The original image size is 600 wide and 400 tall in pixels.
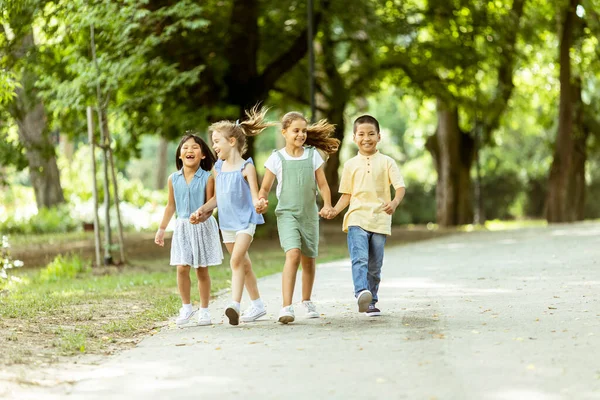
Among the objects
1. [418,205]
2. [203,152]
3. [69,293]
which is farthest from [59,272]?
[418,205]

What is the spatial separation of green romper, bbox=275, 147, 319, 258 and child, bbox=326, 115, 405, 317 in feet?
1.01

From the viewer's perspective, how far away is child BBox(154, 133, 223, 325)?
28.6ft

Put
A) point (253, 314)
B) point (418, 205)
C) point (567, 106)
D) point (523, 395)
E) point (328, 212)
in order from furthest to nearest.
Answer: point (418, 205) < point (567, 106) < point (253, 314) < point (328, 212) < point (523, 395)

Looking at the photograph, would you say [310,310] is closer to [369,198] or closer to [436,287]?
[369,198]

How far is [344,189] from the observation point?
883 centimetres

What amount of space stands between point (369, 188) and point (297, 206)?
0.67m

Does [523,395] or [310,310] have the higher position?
[310,310]

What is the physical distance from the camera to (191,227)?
8.78m

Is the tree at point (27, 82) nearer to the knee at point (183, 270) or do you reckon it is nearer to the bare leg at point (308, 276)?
the knee at point (183, 270)

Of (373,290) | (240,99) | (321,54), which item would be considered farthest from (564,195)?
(373,290)

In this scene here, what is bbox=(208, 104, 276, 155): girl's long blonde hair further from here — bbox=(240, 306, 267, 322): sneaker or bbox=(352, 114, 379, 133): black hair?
bbox=(240, 306, 267, 322): sneaker

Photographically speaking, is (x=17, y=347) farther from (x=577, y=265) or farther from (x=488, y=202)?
(x=488, y=202)

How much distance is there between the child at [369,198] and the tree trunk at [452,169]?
2248 cm

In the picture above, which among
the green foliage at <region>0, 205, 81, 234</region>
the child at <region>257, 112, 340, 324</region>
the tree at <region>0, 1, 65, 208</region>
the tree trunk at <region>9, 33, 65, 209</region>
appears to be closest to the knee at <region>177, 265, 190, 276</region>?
the child at <region>257, 112, 340, 324</region>
